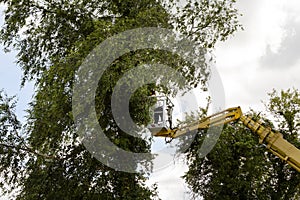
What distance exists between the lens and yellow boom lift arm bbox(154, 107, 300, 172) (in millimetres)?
13414

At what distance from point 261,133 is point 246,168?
7.74 m

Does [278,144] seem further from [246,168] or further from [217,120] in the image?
[246,168]

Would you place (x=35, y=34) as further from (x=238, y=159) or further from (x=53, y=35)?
(x=238, y=159)

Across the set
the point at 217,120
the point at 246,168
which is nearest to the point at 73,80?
the point at 217,120

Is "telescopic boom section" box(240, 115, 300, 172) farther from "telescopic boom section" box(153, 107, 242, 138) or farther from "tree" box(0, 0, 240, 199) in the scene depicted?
"tree" box(0, 0, 240, 199)

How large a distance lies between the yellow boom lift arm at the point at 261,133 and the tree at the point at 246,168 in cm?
637

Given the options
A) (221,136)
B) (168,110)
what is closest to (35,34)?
(168,110)

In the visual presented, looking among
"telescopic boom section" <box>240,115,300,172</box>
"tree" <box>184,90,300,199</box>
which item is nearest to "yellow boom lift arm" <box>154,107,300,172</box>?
"telescopic boom section" <box>240,115,300,172</box>

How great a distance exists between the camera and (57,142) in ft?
45.9

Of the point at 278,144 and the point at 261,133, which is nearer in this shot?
the point at 278,144

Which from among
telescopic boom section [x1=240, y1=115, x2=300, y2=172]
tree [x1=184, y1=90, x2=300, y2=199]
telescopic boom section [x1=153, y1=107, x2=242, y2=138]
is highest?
tree [x1=184, y1=90, x2=300, y2=199]

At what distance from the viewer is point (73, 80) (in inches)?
522

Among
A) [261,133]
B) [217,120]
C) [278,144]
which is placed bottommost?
[278,144]

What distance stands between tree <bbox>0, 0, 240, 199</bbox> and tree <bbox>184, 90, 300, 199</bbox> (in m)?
6.57
